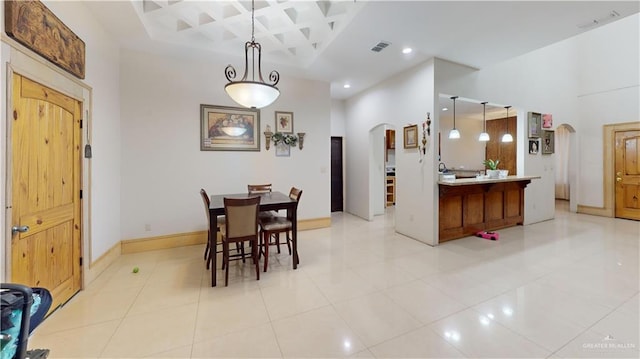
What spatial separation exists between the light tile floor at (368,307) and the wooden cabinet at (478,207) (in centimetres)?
59


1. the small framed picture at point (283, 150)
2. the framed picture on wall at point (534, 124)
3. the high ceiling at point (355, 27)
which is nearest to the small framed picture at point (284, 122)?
the small framed picture at point (283, 150)

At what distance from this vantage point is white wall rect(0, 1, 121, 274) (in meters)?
Answer: 2.63

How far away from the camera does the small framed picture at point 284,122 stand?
4.71 meters

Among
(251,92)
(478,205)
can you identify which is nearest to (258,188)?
(251,92)

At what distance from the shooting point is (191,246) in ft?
13.4

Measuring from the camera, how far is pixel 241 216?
2820 mm

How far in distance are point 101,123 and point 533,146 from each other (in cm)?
741

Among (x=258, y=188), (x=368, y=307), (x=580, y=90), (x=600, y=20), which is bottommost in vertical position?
(x=368, y=307)

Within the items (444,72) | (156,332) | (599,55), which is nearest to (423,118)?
(444,72)

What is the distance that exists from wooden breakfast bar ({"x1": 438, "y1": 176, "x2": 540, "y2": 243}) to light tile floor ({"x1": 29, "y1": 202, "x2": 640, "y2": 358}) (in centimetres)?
60

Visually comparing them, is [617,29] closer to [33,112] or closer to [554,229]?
[554,229]

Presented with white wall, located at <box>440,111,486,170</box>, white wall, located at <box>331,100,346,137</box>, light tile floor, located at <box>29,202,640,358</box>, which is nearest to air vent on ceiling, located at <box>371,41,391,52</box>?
white wall, located at <box>331,100,346,137</box>

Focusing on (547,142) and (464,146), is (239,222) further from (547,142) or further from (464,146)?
(464,146)

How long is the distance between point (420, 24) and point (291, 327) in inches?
137
